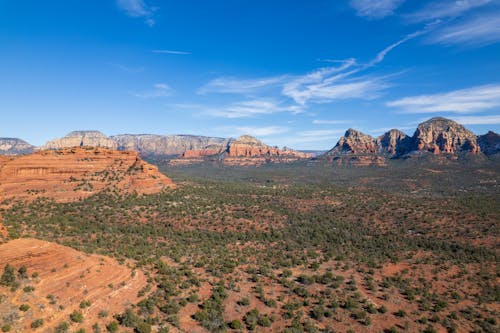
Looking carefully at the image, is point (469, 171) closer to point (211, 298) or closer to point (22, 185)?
point (211, 298)

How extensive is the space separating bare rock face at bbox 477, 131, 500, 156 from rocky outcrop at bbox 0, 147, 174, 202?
201 metres

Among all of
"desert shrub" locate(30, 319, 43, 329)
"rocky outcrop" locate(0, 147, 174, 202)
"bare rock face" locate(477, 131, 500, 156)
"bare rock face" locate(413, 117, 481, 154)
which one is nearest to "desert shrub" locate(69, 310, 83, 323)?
"desert shrub" locate(30, 319, 43, 329)

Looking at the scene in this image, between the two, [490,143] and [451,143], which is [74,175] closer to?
[451,143]

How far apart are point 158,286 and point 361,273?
952 inches

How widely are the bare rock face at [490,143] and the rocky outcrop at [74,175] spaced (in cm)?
20115

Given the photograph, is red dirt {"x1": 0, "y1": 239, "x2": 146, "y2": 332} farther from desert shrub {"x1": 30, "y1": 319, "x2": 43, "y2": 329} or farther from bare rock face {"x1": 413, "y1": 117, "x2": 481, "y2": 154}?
bare rock face {"x1": 413, "y1": 117, "x2": 481, "y2": 154}

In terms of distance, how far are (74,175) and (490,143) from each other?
230m

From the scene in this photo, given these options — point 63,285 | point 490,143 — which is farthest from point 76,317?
point 490,143

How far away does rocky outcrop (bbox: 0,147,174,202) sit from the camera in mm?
57250

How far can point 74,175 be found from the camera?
2534 inches

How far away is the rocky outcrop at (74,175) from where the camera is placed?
57.2 meters

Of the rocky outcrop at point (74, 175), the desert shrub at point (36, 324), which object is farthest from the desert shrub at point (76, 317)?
the rocky outcrop at point (74, 175)

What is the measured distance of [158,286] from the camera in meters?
27.7

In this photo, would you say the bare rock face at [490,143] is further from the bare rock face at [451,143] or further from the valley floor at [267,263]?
the valley floor at [267,263]
